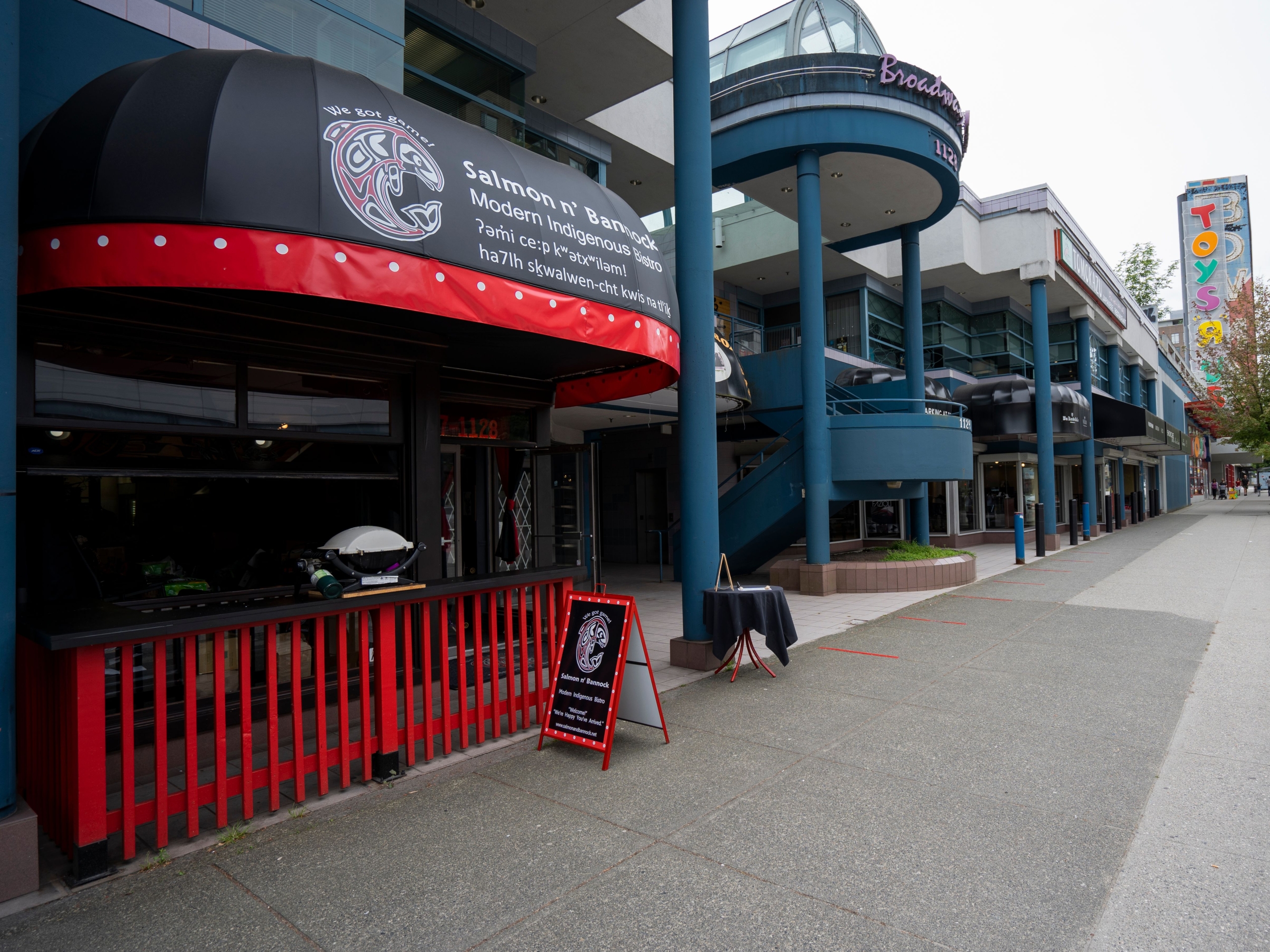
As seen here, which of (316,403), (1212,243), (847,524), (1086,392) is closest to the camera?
(316,403)

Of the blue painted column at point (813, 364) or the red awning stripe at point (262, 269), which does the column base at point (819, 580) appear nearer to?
the blue painted column at point (813, 364)

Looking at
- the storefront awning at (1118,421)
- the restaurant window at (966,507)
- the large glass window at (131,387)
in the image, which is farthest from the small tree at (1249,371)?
the large glass window at (131,387)

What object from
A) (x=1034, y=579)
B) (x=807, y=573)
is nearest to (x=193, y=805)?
(x=807, y=573)

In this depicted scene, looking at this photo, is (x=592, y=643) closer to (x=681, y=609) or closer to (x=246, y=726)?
(x=246, y=726)

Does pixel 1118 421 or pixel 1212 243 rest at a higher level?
pixel 1212 243

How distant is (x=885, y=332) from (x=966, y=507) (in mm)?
6569

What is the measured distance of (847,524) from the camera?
2031 cm

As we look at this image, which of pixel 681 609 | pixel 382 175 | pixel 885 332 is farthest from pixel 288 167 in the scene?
pixel 885 332

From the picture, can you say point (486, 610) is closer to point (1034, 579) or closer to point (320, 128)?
point (320, 128)

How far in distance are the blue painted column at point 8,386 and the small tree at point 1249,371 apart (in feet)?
163

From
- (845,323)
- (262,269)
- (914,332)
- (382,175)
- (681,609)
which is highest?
(845,323)

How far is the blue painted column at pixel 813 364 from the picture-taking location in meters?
12.6

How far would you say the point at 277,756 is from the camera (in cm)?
404

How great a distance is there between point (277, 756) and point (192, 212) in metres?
2.99
